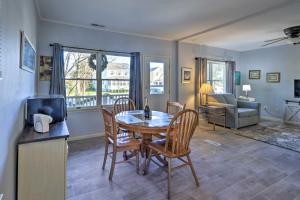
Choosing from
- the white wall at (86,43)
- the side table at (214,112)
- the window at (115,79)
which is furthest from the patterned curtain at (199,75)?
the window at (115,79)

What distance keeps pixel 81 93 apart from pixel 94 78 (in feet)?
1.52

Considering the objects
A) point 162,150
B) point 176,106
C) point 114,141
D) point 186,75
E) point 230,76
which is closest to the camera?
point 162,150

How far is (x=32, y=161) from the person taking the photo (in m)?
1.60

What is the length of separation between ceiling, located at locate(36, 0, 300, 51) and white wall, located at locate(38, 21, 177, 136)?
16cm

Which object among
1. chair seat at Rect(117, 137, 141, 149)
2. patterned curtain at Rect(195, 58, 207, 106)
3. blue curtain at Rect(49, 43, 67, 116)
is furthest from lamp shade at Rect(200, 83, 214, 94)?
blue curtain at Rect(49, 43, 67, 116)

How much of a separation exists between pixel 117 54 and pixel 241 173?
11.8 feet

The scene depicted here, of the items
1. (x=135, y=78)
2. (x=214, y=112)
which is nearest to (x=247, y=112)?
(x=214, y=112)

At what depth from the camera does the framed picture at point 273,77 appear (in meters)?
6.01

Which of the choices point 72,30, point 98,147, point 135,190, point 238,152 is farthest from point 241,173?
point 72,30

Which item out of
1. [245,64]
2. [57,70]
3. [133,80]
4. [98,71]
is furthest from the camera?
[245,64]

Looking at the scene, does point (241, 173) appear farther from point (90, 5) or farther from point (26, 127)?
point (90, 5)

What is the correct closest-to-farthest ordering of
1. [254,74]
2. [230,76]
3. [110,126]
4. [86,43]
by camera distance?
[110,126], [86,43], [230,76], [254,74]

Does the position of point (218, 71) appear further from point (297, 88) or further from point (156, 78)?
point (156, 78)

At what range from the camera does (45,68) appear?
3646 millimetres
